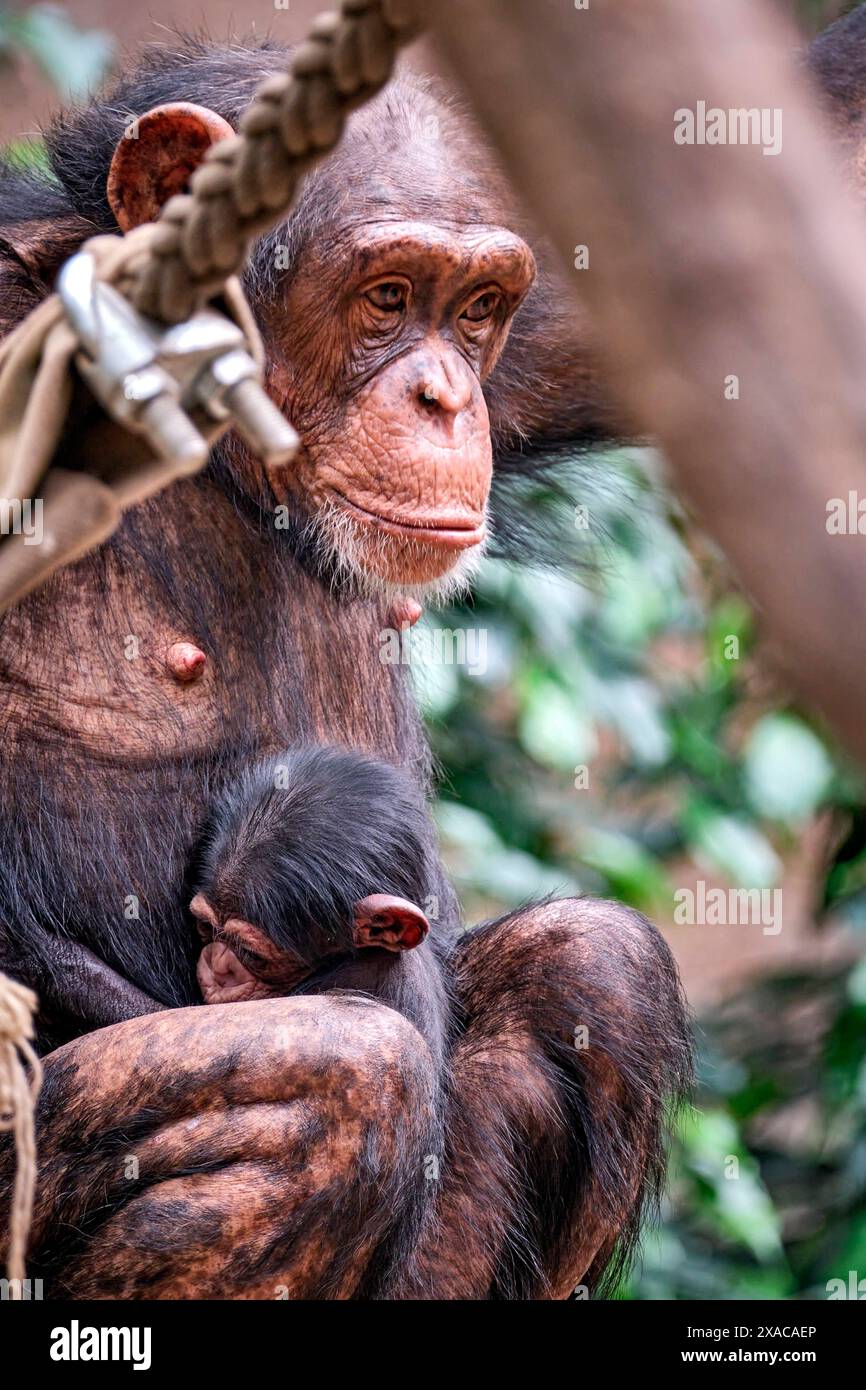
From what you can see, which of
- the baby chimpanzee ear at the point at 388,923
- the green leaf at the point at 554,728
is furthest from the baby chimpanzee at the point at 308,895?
the green leaf at the point at 554,728

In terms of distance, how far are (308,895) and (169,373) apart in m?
1.66

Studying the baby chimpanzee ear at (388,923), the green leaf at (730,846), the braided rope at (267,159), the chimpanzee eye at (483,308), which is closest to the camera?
the braided rope at (267,159)

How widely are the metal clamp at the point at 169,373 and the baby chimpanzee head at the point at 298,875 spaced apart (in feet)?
5.13

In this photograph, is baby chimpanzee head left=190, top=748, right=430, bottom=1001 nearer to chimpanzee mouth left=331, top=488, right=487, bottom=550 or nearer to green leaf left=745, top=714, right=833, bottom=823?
chimpanzee mouth left=331, top=488, right=487, bottom=550

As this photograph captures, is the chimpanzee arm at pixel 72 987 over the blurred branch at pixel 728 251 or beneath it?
beneath

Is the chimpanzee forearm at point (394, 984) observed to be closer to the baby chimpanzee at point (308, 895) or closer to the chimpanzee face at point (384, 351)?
the baby chimpanzee at point (308, 895)

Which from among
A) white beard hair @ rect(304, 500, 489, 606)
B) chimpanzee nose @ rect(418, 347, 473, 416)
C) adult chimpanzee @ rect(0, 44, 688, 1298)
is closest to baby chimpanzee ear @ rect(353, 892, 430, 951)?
adult chimpanzee @ rect(0, 44, 688, 1298)

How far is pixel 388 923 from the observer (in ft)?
8.97

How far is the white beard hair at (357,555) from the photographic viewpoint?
2.82 meters

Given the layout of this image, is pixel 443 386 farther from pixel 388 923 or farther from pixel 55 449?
pixel 55 449

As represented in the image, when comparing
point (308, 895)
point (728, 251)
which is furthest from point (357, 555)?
point (728, 251)

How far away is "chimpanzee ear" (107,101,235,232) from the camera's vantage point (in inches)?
108

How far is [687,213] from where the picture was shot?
30.2 inches

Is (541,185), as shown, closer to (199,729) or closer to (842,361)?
(842,361)
